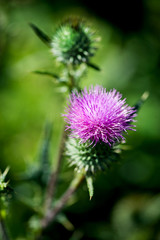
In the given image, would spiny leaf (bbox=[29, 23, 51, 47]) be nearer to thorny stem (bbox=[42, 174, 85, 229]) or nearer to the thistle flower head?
the thistle flower head

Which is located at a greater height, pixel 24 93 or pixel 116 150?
pixel 24 93

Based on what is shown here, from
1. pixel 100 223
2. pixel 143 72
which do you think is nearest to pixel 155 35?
pixel 143 72

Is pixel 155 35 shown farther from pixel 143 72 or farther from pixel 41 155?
pixel 41 155

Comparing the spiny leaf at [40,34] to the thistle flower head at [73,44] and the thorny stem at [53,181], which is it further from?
the thorny stem at [53,181]

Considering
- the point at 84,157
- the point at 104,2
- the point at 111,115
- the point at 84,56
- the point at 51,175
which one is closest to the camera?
the point at 111,115

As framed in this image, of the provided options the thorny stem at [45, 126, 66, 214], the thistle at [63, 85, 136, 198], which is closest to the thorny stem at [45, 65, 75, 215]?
the thorny stem at [45, 126, 66, 214]

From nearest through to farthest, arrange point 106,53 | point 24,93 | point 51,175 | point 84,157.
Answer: point 84,157 → point 51,175 → point 24,93 → point 106,53

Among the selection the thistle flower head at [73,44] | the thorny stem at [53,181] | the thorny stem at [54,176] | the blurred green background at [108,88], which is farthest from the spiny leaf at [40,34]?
the thorny stem at [53,181]
